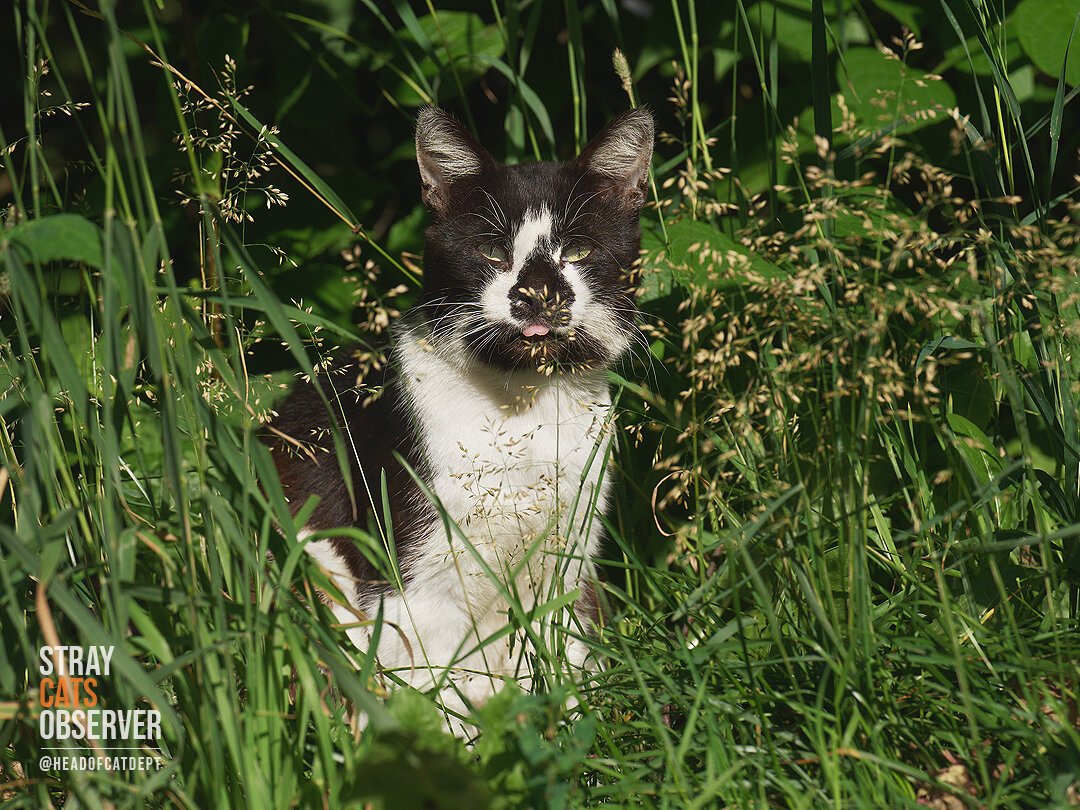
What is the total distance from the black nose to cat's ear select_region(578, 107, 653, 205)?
351 mm

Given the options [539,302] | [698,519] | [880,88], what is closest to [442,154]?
[539,302]

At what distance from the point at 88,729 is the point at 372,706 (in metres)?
0.40

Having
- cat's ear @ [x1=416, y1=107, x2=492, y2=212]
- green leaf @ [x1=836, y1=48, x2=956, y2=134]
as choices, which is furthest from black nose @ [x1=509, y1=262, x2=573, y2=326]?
green leaf @ [x1=836, y1=48, x2=956, y2=134]

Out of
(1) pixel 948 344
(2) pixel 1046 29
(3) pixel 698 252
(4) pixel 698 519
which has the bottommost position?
(4) pixel 698 519

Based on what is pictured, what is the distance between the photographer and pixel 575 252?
2277 mm

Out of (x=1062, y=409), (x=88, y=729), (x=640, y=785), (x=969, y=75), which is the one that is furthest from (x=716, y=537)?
(x=969, y=75)

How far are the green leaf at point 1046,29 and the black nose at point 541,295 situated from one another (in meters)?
1.19

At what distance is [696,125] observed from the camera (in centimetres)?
253

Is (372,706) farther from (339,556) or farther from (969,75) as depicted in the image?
(969,75)

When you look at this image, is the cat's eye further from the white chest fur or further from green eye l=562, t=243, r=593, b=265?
the white chest fur

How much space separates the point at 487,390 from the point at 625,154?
0.64 meters

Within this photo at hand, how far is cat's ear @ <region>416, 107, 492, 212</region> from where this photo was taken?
231 centimetres

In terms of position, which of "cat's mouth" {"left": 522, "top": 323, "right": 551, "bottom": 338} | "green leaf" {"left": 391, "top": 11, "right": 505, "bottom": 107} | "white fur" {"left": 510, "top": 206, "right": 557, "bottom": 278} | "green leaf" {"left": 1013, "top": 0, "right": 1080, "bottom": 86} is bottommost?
"cat's mouth" {"left": 522, "top": 323, "right": 551, "bottom": 338}

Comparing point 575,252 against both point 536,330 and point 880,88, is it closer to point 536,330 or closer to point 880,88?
point 536,330
